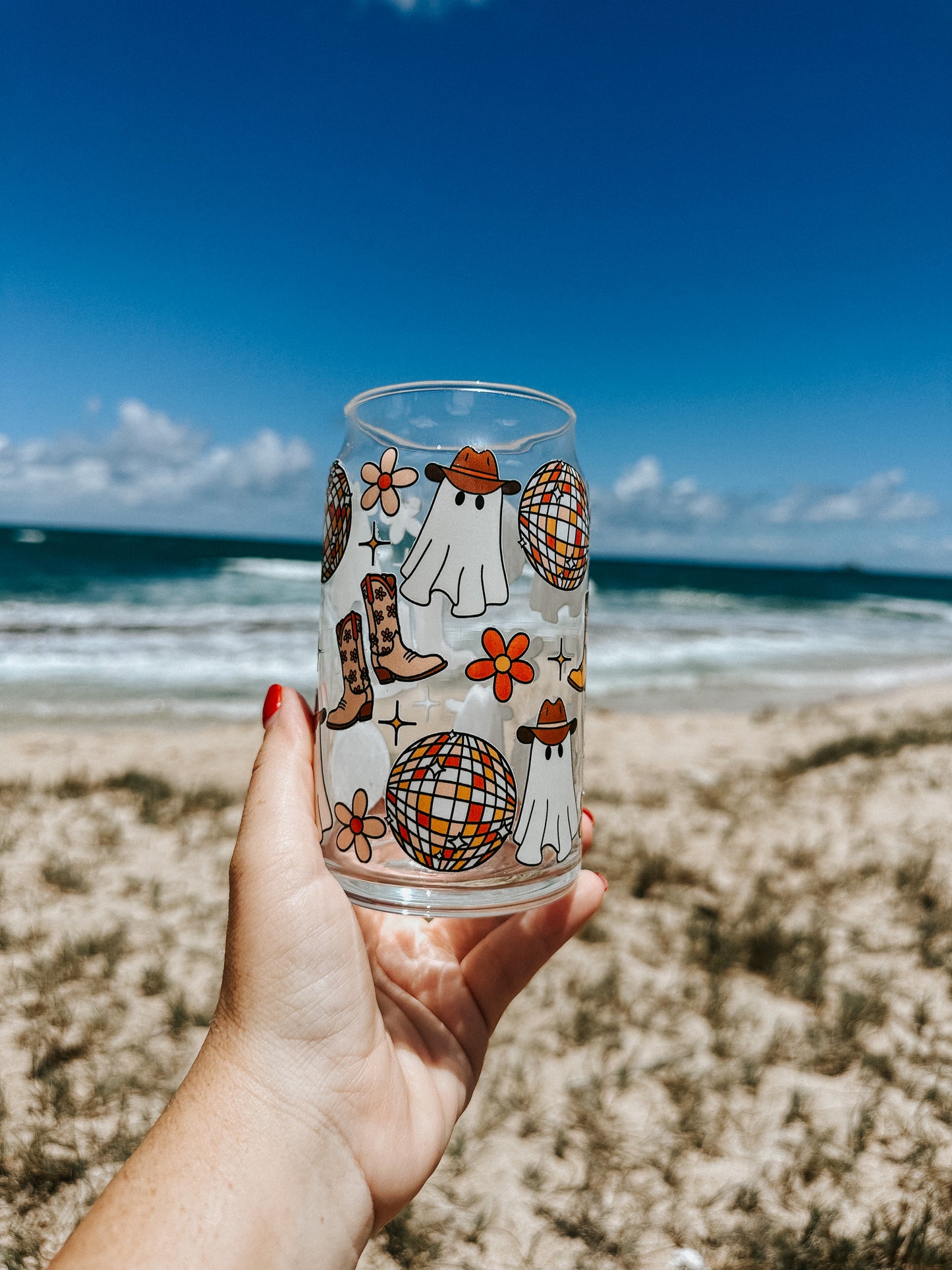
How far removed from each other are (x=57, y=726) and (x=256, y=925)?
7673 millimetres

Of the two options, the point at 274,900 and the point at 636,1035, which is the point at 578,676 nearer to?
the point at 274,900


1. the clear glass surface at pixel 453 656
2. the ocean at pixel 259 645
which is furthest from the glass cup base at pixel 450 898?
the ocean at pixel 259 645

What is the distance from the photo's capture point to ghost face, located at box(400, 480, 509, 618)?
1.30 m

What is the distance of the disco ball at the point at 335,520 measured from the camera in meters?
1.44

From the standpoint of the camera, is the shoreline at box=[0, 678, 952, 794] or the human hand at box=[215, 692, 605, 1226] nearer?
the human hand at box=[215, 692, 605, 1226]

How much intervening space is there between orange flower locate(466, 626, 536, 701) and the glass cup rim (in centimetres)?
34

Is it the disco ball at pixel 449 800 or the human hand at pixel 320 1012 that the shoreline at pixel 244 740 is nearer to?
the human hand at pixel 320 1012

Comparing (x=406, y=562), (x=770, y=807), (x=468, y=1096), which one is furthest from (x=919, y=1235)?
(x=770, y=807)

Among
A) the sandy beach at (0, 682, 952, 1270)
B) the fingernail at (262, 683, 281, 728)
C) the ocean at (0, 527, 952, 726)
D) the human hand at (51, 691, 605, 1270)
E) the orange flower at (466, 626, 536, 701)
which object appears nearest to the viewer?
the human hand at (51, 691, 605, 1270)

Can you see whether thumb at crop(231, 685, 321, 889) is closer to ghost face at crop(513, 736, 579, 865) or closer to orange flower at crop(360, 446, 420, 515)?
ghost face at crop(513, 736, 579, 865)

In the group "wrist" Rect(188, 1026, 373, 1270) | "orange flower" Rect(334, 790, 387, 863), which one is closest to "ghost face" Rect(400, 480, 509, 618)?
"orange flower" Rect(334, 790, 387, 863)

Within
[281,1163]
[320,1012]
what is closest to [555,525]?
[320,1012]

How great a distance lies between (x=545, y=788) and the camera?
1.40m

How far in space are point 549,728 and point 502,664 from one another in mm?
160
